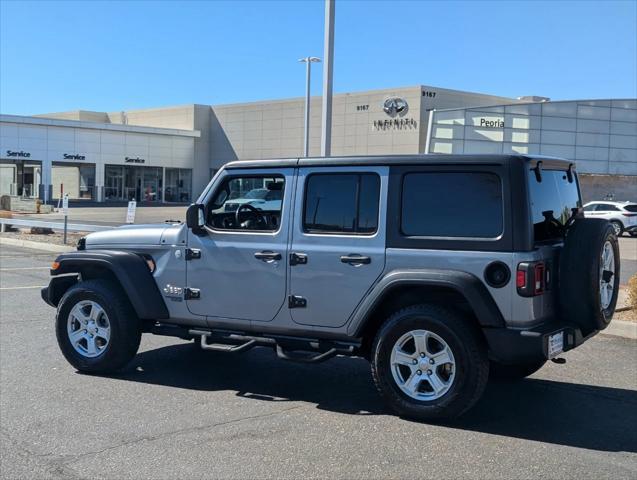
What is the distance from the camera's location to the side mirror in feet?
19.4

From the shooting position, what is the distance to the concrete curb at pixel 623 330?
830cm

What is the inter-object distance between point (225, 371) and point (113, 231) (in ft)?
5.84

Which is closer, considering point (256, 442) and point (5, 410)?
point (256, 442)

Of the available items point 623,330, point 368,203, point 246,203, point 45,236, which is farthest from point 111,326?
point 45,236

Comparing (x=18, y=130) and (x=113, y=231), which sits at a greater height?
(x=18, y=130)

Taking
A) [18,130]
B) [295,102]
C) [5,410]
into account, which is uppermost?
[295,102]

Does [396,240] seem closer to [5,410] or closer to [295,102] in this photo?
[5,410]

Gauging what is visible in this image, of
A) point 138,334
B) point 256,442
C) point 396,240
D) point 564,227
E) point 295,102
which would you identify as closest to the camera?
point 256,442

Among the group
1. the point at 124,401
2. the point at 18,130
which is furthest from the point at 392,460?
the point at 18,130

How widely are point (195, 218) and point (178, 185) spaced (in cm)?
6583

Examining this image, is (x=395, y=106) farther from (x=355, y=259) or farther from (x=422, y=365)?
(x=422, y=365)

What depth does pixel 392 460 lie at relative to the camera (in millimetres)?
4383

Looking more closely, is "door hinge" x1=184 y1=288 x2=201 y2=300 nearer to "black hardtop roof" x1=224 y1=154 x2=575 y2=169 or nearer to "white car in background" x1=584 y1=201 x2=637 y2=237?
"black hardtop roof" x1=224 y1=154 x2=575 y2=169

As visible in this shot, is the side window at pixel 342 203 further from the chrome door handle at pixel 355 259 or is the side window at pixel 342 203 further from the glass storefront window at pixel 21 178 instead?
the glass storefront window at pixel 21 178
